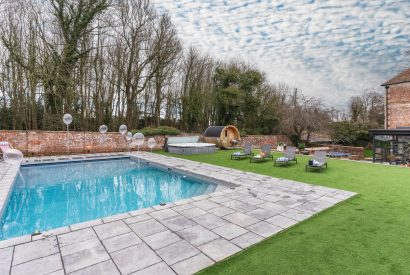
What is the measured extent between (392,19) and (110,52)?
1801 centimetres

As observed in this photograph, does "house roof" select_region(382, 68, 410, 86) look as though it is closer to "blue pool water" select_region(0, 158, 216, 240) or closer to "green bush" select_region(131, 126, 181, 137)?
"green bush" select_region(131, 126, 181, 137)

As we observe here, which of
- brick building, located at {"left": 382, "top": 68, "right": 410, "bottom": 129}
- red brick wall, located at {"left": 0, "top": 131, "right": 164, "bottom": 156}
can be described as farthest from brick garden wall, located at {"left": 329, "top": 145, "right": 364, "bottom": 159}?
red brick wall, located at {"left": 0, "top": 131, "right": 164, "bottom": 156}

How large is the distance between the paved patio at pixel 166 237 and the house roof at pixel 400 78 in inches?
779

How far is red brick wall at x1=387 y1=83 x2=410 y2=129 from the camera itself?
19297 mm

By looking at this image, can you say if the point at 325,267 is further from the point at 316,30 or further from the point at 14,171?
the point at 316,30

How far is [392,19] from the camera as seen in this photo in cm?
1303

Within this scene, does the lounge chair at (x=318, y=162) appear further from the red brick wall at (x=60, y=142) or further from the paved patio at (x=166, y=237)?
the red brick wall at (x=60, y=142)

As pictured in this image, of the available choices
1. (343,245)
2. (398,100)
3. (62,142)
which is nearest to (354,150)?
(398,100)

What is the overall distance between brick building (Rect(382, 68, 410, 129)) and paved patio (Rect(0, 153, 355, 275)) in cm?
1902

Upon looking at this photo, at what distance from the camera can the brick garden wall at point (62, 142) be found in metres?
12.7

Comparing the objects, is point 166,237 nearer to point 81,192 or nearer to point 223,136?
point 81,192

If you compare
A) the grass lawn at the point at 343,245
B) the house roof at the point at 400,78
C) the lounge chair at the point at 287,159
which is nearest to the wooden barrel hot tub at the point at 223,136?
the lounge chair at the point at 287,159

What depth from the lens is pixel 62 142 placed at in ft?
45.7

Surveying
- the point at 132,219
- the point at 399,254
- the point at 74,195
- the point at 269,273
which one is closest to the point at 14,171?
the point at 74,195
